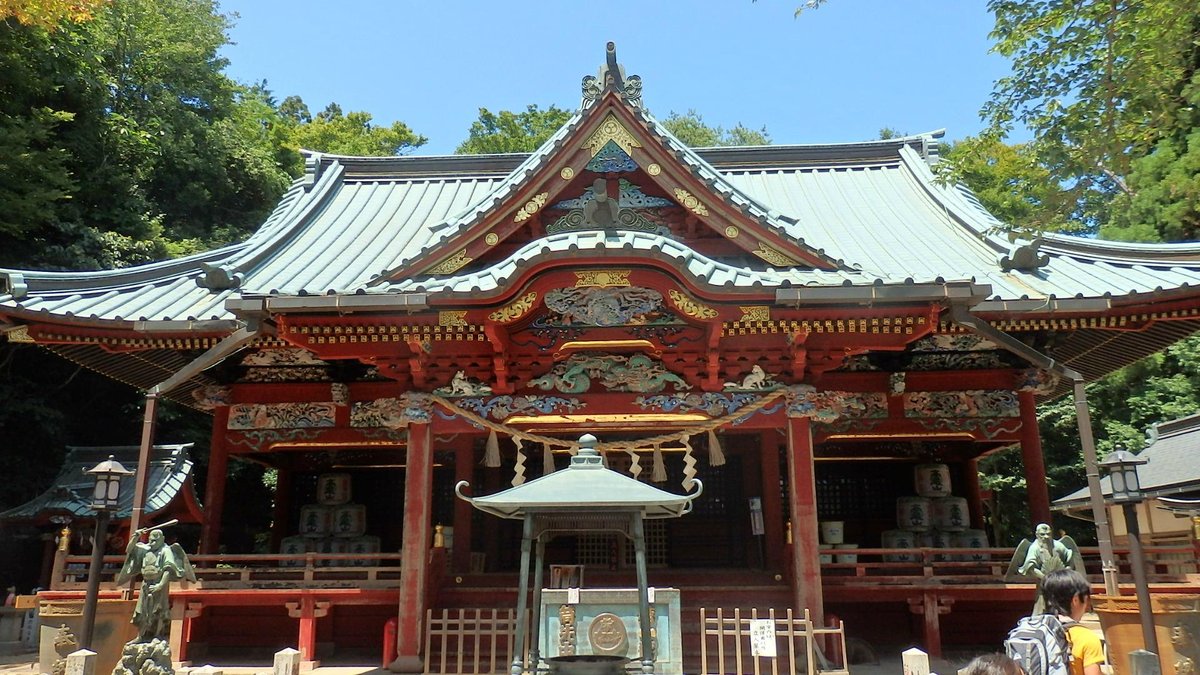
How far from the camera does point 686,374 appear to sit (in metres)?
10.7

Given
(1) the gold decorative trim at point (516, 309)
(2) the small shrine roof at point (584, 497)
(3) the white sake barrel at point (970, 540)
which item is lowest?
(3) the white sake barrel at point (970, 540)

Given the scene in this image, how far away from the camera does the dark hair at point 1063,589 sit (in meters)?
4.27

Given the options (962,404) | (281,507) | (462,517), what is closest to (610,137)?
(462,517)

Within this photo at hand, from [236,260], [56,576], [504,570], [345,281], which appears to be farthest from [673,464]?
[56,576]

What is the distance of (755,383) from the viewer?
34.7 feet

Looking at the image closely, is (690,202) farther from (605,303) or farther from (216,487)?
(216,487)

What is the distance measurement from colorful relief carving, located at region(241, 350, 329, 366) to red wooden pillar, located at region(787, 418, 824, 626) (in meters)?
7.10

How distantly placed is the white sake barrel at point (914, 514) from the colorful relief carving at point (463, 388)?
712 cm

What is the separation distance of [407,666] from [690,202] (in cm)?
663

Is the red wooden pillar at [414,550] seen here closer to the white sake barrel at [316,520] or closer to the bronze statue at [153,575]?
the bronze statue at [153,575]

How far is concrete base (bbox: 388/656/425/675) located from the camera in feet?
31.2

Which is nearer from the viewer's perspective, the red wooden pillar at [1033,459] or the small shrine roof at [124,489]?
the red wooden pillar at [1033,459]

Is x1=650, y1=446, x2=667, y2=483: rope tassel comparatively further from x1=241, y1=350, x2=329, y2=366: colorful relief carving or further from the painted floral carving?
x1=241, y1=350, x2=329, y2=366: colorful relief carving

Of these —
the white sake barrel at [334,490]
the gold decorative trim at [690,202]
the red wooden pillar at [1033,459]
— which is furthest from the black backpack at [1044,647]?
the white sake barrel at [334,490]
